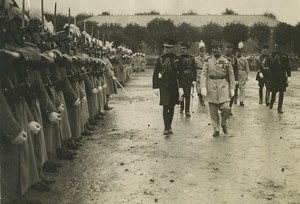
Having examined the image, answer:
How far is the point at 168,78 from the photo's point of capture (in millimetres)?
11898

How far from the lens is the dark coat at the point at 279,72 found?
1636 centimetres

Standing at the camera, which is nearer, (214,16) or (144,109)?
(144,109)

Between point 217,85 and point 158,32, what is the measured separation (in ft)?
261

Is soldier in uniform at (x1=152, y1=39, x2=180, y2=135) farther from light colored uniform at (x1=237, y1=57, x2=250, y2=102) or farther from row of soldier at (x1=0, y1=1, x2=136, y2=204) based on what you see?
light colored uniform at (x1=237, y1=57, x2=250, y2=102)

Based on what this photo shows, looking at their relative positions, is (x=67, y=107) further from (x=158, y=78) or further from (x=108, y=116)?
(x=108, y=116)

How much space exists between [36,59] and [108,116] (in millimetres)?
→ 8651

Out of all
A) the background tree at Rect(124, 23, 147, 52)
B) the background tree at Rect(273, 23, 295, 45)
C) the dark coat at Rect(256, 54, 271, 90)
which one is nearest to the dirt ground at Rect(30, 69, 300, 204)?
the dark coat at Rect(256, 54, 271, 90)

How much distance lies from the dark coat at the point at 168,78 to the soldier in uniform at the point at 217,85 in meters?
0.64

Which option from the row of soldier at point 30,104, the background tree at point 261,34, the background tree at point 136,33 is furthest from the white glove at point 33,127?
the background tree at point 261,34

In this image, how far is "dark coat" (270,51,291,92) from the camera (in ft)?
53.7

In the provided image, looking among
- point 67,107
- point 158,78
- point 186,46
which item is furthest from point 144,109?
point 67,107

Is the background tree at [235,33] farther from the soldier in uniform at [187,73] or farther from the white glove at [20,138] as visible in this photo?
the white glove at [20,138]

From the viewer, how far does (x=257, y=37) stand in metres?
89.9

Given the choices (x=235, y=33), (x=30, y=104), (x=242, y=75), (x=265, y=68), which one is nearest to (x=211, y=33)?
(x=235, y=33)
